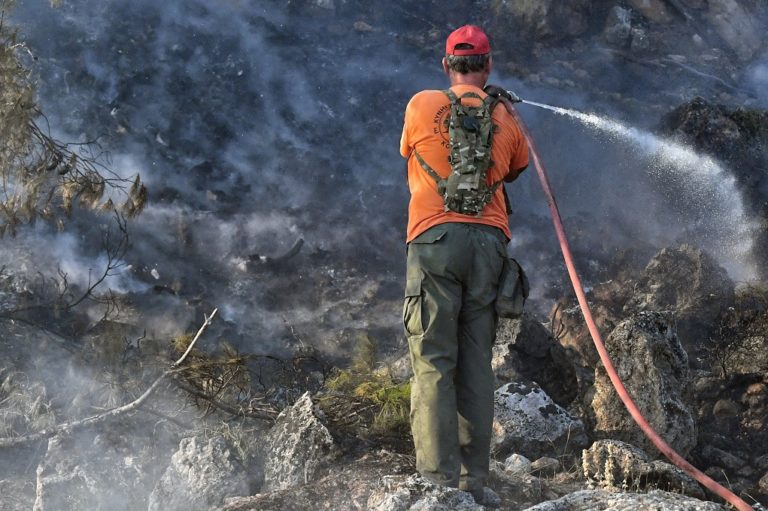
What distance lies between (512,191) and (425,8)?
2.82 metres

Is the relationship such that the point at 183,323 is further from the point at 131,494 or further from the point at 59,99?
the point at 131,494

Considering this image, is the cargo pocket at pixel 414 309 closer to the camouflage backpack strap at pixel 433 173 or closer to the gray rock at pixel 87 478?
the camouflage backpack strap at pixel 433 173

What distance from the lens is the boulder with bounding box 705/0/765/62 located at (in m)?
13.0

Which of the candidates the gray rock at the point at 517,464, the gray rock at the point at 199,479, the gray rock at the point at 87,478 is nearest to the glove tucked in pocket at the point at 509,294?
the gray rock at the point at 517,464

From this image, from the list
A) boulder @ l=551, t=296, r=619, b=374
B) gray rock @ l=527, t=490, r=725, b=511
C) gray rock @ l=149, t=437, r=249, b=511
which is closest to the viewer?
gray rock @ l=527, t=490, r=725, b=511

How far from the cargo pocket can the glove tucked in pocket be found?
0.37 meters

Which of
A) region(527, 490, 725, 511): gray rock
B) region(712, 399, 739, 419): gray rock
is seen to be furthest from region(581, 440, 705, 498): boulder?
region(712, 399, 739, 419): gray rock

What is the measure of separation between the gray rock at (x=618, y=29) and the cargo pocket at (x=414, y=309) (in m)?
9.78

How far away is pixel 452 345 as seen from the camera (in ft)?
12.7

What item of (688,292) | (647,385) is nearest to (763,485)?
(647,385)

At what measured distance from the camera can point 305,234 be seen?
10.1 m

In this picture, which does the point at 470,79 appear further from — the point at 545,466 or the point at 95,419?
the point at 95,419

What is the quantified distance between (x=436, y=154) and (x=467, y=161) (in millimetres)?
150

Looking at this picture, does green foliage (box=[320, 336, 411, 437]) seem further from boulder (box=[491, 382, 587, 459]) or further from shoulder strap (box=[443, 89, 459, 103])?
shoulder strap (box=[443, 89, 459, 103])
